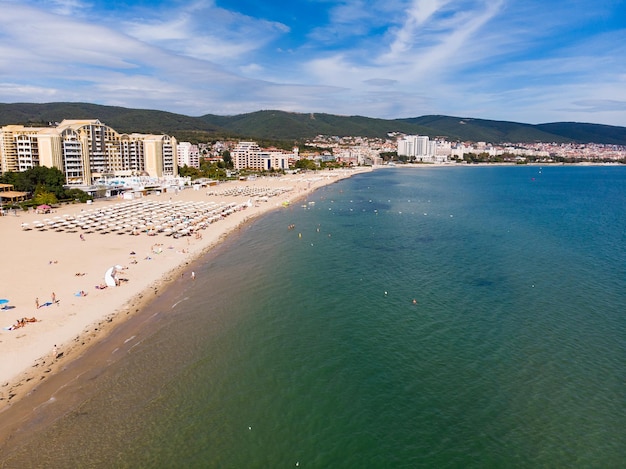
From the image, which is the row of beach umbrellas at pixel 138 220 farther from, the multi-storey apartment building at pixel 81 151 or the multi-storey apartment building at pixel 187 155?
the multi-storey apartment building at pixel 187 155

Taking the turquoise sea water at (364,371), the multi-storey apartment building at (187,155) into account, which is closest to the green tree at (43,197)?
the turquoise sea water at (364,371)

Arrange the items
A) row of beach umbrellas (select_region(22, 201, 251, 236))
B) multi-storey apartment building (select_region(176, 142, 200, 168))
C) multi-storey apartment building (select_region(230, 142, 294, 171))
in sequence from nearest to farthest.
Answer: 1. row of beach umbrellas (select_region(22, 201, 251, 236))
2. multi-storey apartment building (select_region(176, 142, 200, 168))
3. multi-storey apartment building (select_region(230, 142, 294, 171))

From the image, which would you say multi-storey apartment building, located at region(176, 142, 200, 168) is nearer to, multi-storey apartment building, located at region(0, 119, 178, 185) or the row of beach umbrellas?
multi-storey apartment building, located at region(0, 119, 178, 185)

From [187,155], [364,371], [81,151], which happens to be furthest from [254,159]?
[364,371]

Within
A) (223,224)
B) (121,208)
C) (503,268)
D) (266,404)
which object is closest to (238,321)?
(266,404)

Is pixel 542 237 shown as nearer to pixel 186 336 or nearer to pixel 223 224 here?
pixel 223 224

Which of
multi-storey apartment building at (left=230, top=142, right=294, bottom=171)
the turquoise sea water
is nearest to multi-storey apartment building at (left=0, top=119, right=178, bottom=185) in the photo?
multi-storey apartment building at (left=230, top=142, right=294, bottom=171)
